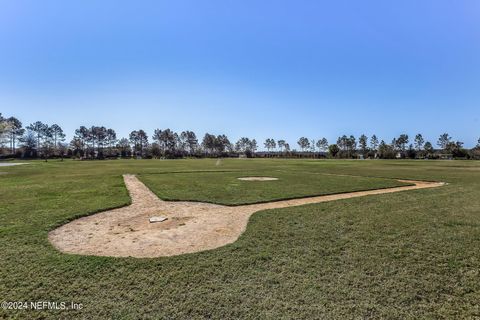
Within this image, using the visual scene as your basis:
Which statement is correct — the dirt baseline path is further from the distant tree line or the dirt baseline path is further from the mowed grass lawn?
the distant tree line

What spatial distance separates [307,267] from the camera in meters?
4.97

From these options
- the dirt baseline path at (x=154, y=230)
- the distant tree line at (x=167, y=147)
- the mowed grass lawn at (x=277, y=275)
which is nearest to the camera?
the mowed grass lawn at (x=277, y=275)

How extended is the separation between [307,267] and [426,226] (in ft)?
16.3

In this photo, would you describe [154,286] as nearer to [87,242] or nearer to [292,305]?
[292,305]

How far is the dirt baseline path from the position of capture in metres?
5.95

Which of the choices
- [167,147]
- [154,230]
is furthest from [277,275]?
[167,147]

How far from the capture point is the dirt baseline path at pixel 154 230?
5.95 m

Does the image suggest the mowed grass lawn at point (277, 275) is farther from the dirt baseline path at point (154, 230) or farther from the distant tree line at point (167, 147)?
the distant tree line at point (167, 147)

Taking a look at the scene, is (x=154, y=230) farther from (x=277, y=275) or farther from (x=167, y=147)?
(x=167, y=147)

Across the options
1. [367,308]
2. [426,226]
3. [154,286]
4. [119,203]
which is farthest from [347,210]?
[119,203]

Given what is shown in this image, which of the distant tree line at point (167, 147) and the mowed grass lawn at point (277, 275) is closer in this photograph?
the mowed grass lawn at point (277, 275)

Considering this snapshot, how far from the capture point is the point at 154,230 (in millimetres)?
7332

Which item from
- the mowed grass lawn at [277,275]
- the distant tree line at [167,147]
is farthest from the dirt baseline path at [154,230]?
the distant tree line at [167,147]

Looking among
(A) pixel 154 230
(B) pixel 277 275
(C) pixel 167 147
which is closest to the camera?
(B) pixel 277 275
